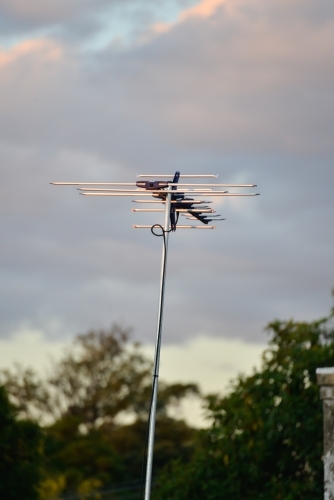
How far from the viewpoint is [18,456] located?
17250 millimetres

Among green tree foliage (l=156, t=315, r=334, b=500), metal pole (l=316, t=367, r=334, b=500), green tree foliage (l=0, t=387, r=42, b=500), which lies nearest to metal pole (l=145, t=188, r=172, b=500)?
metal pole (l=316, t=367, r=334, b=500)

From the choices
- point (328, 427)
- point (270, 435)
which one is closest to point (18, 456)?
point (270, 435)

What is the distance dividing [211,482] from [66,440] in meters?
21.0

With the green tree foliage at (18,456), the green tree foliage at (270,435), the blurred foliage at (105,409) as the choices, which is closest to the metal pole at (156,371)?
the green tree foliage at (270,435)

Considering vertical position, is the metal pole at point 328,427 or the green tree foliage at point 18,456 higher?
the green tree foliage at point 18,456

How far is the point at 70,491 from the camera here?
30312 mm

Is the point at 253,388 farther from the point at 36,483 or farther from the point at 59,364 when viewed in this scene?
the point at 59,364

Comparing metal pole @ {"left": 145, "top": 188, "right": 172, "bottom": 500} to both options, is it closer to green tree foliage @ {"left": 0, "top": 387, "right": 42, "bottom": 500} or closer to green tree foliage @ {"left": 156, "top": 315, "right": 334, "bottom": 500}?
green tree foliage @ {"left": 156, "top": 315, "right": 334, "bottom": 500}

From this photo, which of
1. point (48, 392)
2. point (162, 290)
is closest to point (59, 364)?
point (48, 392)

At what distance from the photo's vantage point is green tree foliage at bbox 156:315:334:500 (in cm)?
1243

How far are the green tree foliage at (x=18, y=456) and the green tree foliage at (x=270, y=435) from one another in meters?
3.91

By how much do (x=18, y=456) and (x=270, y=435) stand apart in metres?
6.86

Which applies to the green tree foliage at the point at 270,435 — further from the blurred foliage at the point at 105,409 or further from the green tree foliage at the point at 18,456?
the blurred foliage at the point at 105,409

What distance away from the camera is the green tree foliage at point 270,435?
12430 mm
